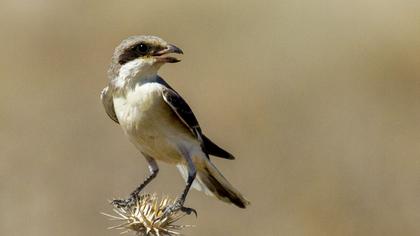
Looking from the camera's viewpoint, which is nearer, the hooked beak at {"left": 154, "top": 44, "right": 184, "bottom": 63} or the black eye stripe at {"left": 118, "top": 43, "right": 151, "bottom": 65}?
the hooked beak at {"left": 154, "top": 44, "right": 184, "bottom": 63}

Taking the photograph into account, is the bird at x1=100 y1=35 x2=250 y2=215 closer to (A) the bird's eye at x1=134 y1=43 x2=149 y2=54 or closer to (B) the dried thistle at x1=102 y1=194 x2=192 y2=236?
(A) the bird's eye at x1=134 y1=43 x2=149 y2=54

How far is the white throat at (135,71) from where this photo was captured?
309 inches

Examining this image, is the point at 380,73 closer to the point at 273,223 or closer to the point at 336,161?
the point at 336,161

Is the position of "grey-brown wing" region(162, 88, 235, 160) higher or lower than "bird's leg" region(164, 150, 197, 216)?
higher

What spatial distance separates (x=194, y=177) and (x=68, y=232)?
5.10m

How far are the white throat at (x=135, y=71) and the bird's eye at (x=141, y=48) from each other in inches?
2.1

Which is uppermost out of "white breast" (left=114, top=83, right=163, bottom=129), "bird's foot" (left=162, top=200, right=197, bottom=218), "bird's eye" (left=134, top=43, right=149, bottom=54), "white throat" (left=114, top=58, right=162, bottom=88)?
"bird's eye" (left=134, top=43, right=149, bottom=54)

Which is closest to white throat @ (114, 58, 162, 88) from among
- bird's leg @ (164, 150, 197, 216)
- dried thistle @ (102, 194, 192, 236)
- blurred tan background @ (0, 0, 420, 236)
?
bird's leg @ (164, 150, 197, 216)

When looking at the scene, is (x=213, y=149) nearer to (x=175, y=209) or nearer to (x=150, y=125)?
(x=150, y=125)

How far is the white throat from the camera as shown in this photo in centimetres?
786

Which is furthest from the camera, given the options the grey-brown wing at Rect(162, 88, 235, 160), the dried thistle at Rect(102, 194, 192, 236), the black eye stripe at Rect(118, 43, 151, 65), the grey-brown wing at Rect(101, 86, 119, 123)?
the grey-brown wing at Rect(101, 86, 119, 123)

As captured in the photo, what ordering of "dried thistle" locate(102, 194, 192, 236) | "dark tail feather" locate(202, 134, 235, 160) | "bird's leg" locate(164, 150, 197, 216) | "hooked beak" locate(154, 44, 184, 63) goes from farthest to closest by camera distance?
"dark tail feather" locate(202, 134, 235, 160)
"hooked beak" locate(154, 44, 184, 63)
"bird's leg" locate(164, 150, 197, 216)
"dried thistle" locate(102, 194, 192, 236)

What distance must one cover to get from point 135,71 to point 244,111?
6.96m

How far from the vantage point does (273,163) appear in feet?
45.8
